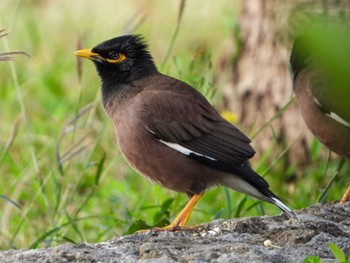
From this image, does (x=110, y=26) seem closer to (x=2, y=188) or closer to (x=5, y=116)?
(x=5, y=116)

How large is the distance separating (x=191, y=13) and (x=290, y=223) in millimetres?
7599

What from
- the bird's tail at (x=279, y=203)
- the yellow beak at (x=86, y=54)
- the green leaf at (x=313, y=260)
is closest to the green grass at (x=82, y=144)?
the yellow beak at (x=86, y=54)

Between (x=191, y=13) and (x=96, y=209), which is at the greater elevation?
(x=191, y=13)

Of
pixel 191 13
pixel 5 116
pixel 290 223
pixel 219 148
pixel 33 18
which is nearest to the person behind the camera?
pixel 290 223

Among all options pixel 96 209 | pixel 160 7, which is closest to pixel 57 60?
pixel 160 7

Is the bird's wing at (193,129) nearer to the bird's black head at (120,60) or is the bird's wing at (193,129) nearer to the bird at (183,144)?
the bird at (183,144)

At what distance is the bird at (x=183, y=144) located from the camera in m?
4.48

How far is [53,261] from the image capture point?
3.14m

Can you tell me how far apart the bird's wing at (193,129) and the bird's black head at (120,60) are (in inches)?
15.3

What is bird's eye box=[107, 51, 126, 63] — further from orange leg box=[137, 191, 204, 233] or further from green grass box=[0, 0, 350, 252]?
orange leg box=[137, 191, 204, 233]

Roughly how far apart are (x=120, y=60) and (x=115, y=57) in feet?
0.14

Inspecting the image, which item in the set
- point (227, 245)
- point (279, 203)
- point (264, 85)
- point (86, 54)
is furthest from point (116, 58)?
point (264, 85)

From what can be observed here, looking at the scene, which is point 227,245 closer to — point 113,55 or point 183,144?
point 183,144

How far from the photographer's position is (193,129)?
4.60 m
